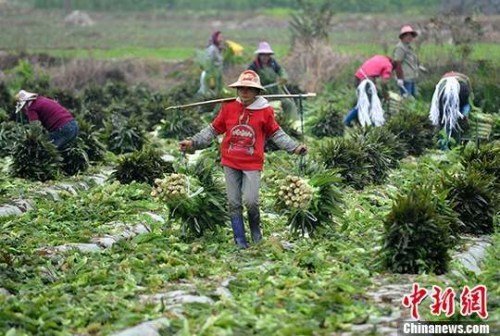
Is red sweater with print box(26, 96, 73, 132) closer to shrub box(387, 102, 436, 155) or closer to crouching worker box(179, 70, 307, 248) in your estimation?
crouching worker box(179, 70, 307, 248)

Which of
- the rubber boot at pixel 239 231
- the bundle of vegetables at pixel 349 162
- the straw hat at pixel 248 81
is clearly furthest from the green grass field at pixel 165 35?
the rubber boot at pixel 239 231

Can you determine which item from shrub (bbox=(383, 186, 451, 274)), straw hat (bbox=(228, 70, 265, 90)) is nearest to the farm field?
shrub (bbox=(383, 186, 451, 274))

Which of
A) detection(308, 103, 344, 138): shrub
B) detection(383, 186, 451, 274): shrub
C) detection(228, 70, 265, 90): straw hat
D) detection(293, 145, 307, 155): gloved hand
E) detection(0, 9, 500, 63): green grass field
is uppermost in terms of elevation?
detection(228, 70, 265, 90): straw hat

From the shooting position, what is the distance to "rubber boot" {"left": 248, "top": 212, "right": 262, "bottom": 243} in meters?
10.8

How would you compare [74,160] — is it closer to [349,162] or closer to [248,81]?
[349,162]

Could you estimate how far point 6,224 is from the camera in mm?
11539

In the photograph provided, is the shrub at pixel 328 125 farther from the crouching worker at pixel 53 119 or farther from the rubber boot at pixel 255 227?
the rubber boot at pixel 255 227

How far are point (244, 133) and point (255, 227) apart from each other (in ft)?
3.18

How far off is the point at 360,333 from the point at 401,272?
200 cm

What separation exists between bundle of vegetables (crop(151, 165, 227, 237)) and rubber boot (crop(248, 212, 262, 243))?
367 millimetres

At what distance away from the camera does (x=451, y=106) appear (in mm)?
Answer: 17531

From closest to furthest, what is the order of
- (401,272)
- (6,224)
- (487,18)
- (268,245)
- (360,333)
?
1. (360,333)
2. (401,272)
3. (268,245)
4. (6,224)
5. (487,18)

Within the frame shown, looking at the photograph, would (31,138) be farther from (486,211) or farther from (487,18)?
(487,18)

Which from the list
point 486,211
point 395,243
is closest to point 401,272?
point 395,243
